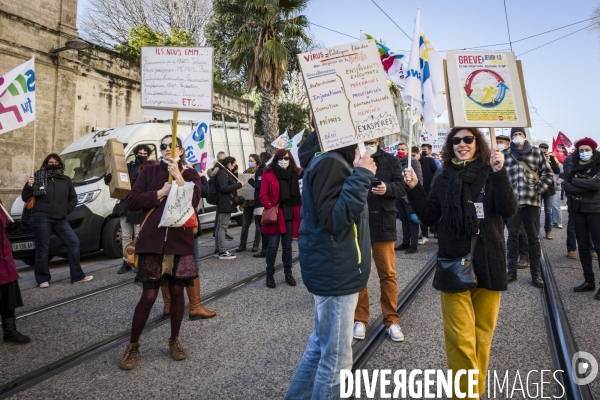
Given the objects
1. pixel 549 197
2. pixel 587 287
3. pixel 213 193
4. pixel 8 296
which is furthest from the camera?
pixel 549 197

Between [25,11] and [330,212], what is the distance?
49.9 feet

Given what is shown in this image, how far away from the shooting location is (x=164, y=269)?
3.96 metres

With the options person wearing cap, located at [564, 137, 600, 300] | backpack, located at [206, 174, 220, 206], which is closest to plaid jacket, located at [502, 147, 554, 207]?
person wearing cap, located at [564, 137, 600, 300]

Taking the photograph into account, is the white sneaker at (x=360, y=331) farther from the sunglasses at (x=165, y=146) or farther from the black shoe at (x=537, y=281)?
the black shoe at (x=537, y=281)

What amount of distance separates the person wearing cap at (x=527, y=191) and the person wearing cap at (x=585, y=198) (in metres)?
0.34

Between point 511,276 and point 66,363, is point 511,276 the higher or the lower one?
the higher one

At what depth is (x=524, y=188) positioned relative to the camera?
20.7 ft

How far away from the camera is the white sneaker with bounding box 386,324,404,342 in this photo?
4137mm

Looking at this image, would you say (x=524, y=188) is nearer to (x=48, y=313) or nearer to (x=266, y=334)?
(x=266, y=334)

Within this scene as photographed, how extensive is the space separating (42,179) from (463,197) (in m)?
6.27

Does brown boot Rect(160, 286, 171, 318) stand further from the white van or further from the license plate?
the license plate

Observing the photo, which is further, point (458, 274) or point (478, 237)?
point (478, 237)

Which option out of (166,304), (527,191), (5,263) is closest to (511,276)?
(527,191)

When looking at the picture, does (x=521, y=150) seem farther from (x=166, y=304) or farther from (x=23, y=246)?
(x=23, y=246)
